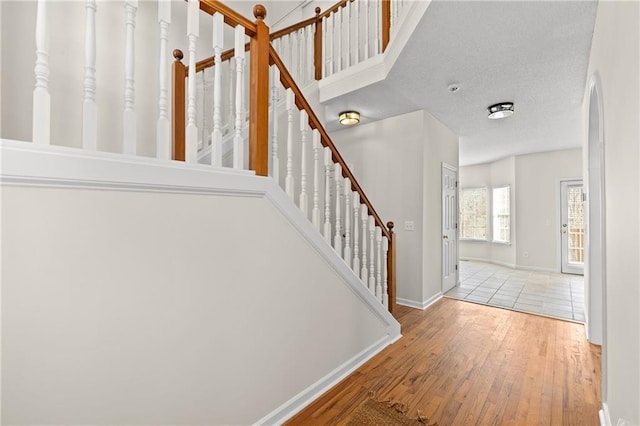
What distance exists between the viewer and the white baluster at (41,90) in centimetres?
92

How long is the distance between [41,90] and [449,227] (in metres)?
4.87

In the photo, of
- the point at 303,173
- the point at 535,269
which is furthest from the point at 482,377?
the point at 535,269

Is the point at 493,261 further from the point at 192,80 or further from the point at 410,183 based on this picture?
the point at 192,80

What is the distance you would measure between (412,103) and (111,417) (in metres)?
3.91

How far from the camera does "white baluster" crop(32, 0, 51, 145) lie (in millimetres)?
918

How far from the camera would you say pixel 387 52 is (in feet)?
9.53

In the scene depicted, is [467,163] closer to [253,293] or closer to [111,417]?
[253,293]

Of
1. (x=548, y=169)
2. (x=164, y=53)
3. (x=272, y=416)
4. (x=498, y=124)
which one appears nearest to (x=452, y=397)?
(x=272, y=416)

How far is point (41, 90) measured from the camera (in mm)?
925

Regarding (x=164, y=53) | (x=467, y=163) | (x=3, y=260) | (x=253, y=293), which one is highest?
(x=467, y=163)

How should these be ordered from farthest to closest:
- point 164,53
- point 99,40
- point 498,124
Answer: point 498,124 → point 99,40 → point 164,53

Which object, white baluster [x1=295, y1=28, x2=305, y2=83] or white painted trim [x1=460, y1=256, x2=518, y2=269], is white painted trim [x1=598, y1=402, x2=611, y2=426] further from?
white painted trim [x1=460, y1=256, x2=518, y2=269]

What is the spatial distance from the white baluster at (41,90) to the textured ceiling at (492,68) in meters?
2.25

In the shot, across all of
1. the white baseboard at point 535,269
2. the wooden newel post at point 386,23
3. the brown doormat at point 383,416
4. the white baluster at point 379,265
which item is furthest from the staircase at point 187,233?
the white baseboard at point 535,269
